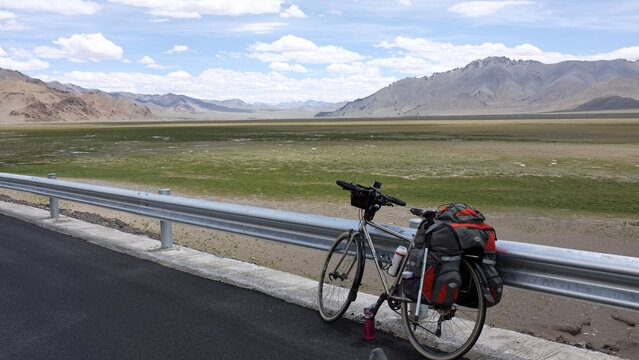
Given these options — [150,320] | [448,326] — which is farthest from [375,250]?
[150,320]

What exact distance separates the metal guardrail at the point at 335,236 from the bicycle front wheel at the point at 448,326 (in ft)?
1.62

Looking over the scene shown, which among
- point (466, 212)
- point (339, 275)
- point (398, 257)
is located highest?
point (466, 212)

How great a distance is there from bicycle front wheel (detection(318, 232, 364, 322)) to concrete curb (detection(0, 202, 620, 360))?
0.60 feet

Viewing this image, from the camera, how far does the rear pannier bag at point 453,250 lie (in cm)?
394

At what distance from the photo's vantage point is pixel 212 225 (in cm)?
711

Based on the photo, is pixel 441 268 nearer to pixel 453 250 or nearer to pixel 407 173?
pixel 453 250

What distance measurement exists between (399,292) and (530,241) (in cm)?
774

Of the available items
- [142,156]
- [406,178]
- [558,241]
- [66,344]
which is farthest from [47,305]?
[142,156]

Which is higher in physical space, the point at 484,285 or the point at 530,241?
the point at 484,285

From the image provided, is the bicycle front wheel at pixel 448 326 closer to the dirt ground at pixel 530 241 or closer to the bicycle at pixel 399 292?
the bicycle at pixel 399 292

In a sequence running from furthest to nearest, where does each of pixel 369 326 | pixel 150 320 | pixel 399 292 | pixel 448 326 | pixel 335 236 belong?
pixel 335 236, pixel 150 320, pixel 448 326, pixel 369 326, pixel 399 292

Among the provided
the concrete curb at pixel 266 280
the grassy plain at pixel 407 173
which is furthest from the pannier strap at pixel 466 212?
the grassy plain at pixel 407 173

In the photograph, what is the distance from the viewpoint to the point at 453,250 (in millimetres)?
3938

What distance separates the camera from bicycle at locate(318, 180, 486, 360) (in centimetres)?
408
